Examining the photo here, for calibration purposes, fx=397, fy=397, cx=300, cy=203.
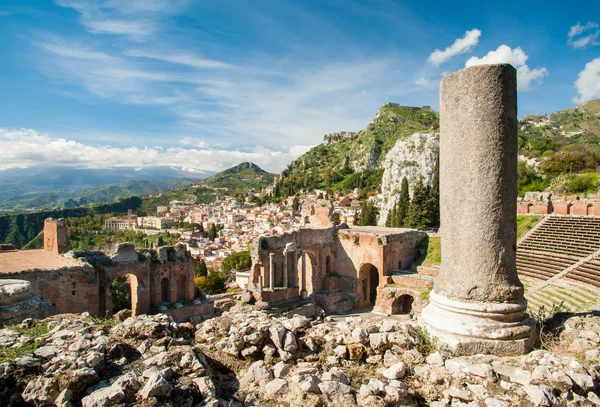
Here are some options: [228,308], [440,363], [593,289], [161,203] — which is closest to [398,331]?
[440,363]

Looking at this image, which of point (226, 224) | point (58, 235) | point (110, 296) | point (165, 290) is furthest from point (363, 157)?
point (110, 296)

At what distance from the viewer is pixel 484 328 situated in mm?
4840

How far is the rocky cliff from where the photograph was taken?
64.3m

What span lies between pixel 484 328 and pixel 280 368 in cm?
253

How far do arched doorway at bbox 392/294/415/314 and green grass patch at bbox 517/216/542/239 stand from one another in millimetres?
8117

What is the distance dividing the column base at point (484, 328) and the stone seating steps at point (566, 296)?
10.3m

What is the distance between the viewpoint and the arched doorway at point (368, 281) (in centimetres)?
2402

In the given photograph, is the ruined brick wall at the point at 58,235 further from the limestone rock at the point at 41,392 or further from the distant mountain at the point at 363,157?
the distant mountain at the point at 363,157

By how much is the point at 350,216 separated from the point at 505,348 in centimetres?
6213

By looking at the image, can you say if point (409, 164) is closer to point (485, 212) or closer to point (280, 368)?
point (485, 212)

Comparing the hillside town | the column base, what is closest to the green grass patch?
the column base

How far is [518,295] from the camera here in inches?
199

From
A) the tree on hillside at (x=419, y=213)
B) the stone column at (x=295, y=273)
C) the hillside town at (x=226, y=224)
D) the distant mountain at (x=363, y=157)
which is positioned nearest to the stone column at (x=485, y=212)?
the stone column at (x=295, y=273)

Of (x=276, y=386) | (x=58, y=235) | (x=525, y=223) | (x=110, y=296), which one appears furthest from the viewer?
(x=525, y=223)
